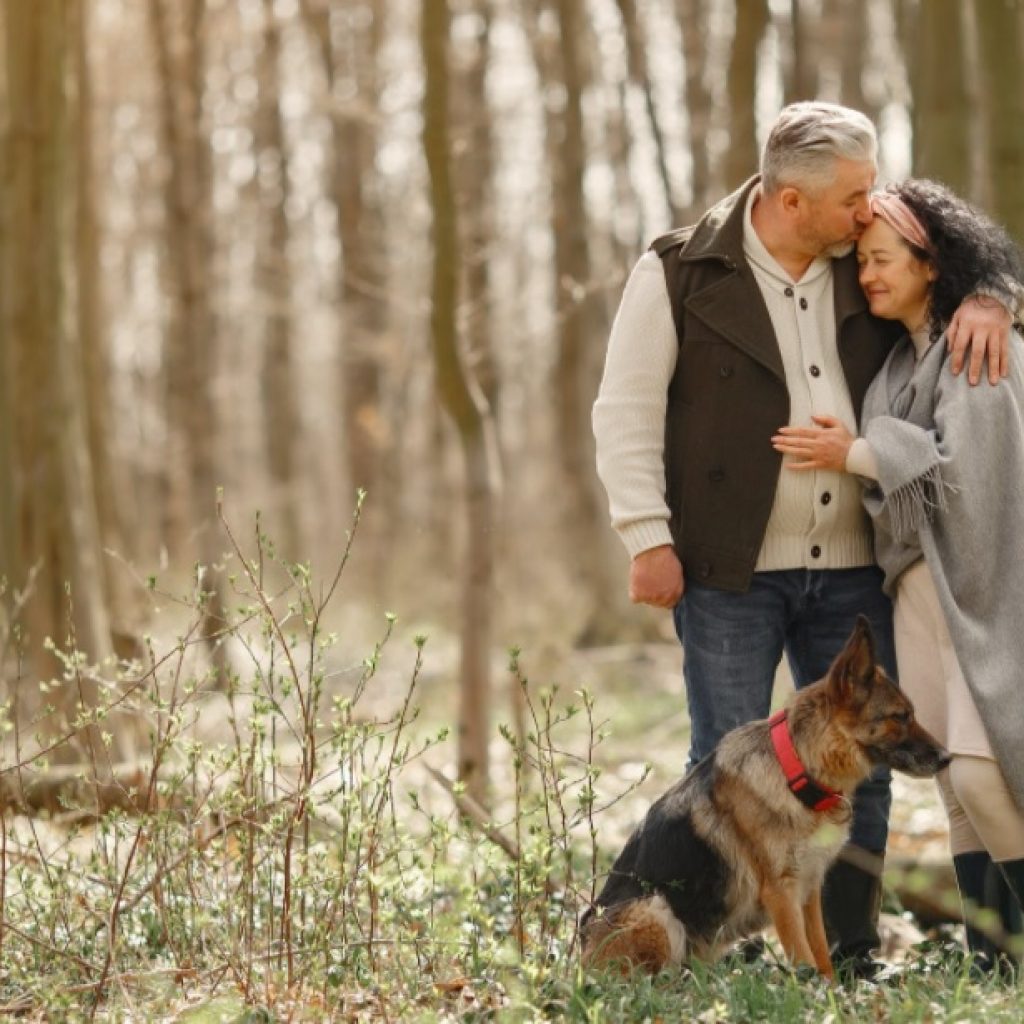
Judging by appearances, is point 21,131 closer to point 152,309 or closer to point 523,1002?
point 523,1002

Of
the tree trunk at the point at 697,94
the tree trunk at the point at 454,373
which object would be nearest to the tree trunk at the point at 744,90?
the tree trunk at the point at 454,373

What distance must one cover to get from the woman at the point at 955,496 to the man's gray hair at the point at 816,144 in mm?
259

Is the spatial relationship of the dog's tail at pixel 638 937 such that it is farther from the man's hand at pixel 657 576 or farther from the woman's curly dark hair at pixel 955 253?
the woman's curly dark hair at pixel 955 253

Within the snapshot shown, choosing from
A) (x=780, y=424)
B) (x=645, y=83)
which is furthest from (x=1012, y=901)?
(x=645, y=83)

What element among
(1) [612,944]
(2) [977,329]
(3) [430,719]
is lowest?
(3) [430,719]

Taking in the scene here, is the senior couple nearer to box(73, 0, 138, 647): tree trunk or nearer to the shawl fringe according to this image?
the shawl fringe

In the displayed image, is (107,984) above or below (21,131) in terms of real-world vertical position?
below

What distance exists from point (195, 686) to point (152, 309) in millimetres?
29356

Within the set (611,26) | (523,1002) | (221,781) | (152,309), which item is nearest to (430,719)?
(221,781)

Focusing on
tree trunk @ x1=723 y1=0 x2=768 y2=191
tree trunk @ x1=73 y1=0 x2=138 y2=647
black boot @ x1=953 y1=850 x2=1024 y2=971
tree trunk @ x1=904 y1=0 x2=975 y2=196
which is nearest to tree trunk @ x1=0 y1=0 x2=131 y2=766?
tree trunk @ x1=73 y1=0 x2=138 y2=647

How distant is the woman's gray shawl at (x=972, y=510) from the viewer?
4.82m

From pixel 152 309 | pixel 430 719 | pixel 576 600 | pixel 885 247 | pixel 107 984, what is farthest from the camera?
pixel 152 309

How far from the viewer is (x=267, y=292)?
25516 mm

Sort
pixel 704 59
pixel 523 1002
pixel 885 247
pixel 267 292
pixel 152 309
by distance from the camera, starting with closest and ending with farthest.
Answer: pixel 523 1002 < pixel 885 247 < pixel 704 59 < pixel 267 292 < pixel 152 309
